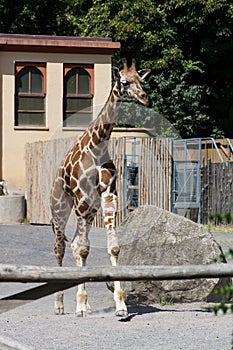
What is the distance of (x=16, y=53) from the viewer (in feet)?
96.7

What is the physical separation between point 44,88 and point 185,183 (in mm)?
7184

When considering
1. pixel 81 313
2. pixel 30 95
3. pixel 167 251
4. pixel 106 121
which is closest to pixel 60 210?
pixel 106 121

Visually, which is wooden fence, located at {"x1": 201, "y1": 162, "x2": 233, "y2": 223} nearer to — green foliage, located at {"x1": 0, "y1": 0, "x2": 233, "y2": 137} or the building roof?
the building roof

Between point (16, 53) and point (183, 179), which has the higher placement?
point (16, 53)

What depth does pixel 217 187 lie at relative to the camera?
86.0ft

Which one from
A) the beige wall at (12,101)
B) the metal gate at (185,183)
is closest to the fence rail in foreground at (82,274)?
the metal gate at (185,183)

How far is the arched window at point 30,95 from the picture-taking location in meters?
29.8

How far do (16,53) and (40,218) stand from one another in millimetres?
5872

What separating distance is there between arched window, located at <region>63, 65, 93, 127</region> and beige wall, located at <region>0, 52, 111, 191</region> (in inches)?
8.8

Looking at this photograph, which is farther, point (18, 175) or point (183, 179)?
point (18, 175)

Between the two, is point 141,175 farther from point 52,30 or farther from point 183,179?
point 52,30

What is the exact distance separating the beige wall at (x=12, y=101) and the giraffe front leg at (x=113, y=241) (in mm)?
18360

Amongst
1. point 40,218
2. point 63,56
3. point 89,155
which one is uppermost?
point 63,56

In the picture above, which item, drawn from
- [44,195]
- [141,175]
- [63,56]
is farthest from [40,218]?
[63,56]
